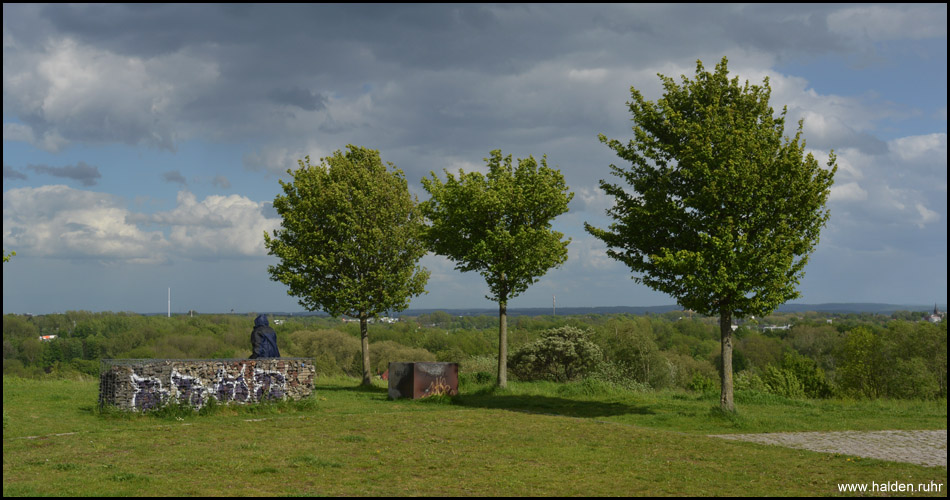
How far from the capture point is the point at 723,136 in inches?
724

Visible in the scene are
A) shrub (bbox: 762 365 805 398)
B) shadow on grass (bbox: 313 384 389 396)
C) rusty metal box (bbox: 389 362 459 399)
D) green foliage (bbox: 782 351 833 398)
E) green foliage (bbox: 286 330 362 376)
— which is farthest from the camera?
green foliage (bbox: 286 330 362 376)

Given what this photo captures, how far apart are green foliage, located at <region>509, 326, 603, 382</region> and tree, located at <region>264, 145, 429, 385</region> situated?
1740cm

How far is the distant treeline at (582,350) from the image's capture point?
48.3 m

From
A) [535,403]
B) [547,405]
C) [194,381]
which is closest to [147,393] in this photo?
[194,381]

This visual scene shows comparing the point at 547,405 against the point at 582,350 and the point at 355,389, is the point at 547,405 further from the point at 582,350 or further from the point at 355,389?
the point at 582,350

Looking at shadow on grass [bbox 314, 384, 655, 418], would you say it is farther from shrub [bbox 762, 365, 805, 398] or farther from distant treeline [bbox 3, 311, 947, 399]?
shrub [bbox 762, 365, 805, 398]

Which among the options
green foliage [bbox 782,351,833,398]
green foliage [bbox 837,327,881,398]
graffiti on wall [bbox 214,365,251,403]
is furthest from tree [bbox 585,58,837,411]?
green foliage [bbox 837,327,881,398]

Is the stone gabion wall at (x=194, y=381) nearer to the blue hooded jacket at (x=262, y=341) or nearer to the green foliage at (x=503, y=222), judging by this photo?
the blue hooded jacket at (x=262, y=341)

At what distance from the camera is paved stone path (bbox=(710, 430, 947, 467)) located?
12.8m

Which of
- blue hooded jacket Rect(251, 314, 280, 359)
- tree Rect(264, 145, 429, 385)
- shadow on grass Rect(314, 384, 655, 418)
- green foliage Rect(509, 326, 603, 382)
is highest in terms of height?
tree Rect(264, 145, 429, 385)

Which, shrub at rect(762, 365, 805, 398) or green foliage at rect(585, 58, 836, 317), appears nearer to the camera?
green foliage at rect(585, 58, 836, 317)

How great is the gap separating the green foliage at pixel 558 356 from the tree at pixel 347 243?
57.1 ft

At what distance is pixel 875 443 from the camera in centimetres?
1449

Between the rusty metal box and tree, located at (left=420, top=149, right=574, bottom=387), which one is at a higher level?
tree, located at (left=420, top=149, right=574, bottom=387)
